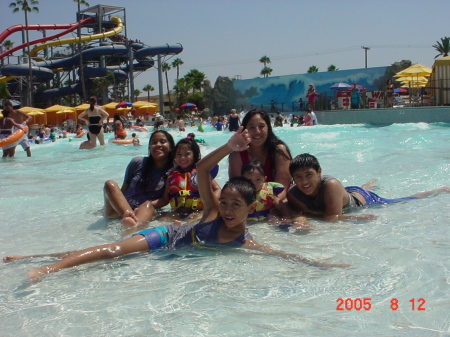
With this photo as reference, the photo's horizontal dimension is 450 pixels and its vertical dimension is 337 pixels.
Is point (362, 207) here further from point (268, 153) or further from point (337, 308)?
point (337, 308)

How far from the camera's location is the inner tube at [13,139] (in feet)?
38.8

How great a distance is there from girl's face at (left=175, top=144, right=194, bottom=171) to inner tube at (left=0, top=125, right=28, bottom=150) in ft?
28.7

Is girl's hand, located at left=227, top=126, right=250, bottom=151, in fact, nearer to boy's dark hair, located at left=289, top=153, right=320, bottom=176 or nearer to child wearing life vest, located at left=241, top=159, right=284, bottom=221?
child wearing life vest, located at left=241, top=159, right=284, bottom=221

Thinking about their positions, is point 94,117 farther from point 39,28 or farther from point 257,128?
point 39,28

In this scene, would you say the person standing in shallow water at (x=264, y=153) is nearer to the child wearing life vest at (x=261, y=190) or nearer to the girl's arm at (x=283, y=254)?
the child wearing life vest at (x=261, y=190)

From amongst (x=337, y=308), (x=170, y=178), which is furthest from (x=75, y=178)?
(x=337, y=308)

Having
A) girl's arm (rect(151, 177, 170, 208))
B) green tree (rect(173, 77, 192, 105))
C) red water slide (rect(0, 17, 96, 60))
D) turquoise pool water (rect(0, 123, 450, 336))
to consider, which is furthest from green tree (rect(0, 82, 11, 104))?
girl's arm (rect(151, 177, 170, 208))

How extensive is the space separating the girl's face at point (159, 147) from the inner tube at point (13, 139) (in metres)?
8.29

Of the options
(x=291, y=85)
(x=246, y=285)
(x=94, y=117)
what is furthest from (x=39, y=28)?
(x=246, y=285)

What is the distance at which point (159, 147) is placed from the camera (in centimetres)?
481

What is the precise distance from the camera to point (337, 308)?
242 centimetres

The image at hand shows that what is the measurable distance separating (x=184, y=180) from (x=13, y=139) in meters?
8.79

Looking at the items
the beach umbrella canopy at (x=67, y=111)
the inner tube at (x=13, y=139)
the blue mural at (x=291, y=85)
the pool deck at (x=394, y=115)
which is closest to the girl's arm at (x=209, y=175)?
the inner tube at (x=13, y=139)

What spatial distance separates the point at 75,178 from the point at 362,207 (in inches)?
200
